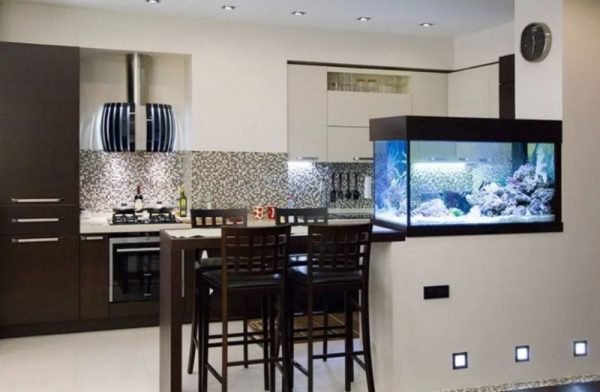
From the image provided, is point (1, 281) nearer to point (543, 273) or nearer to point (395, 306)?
point (395, 306)

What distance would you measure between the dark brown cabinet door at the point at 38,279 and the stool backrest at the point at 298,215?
1.96m

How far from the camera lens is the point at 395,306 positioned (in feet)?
13.1

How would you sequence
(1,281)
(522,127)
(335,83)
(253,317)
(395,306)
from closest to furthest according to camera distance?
1. (395,306)
2. (522,127)
3. (1,281)
4. (253,317)
5. (335,83)

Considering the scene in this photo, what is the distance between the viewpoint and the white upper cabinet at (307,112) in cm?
667

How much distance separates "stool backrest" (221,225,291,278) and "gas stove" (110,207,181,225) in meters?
2.43

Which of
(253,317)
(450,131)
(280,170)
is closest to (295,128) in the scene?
(280,170)

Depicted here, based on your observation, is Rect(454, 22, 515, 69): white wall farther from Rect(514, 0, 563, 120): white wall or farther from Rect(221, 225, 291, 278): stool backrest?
Rect(221, 225, 291, 278): stool backrest

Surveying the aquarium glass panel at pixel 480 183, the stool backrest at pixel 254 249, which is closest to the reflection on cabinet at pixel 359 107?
the aquarium glass panel at pixel 480 183

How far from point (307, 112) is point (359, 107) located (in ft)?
1.95

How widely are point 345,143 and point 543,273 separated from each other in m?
2.97

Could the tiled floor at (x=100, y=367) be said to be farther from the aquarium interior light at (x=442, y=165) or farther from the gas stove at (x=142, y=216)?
A: the aquarium interior light at (x=442, y=165)

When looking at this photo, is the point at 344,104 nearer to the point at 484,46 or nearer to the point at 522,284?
the point at 484,46

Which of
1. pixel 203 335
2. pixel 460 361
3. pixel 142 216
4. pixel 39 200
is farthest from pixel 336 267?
pixel 39 200

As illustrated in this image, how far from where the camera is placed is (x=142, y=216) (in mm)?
6105
